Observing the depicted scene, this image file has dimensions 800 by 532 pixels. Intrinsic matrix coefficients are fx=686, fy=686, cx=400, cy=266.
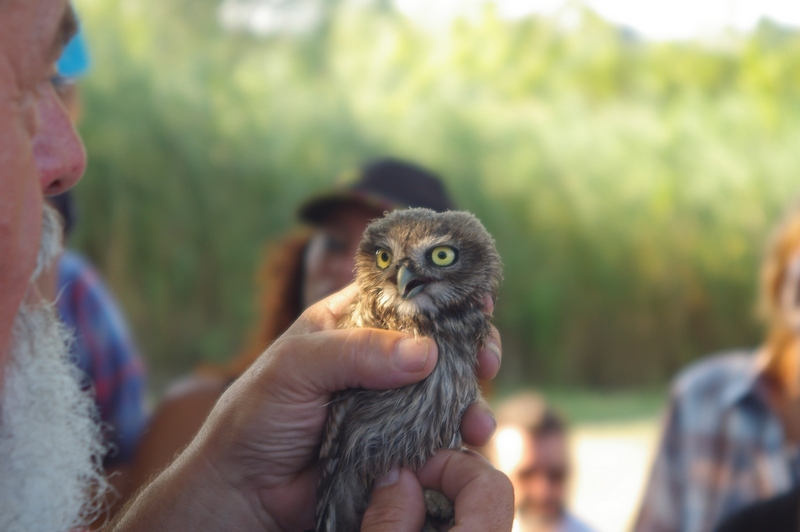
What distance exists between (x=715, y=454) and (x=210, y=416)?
9.46 feet

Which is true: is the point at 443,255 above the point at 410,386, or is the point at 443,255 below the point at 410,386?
above

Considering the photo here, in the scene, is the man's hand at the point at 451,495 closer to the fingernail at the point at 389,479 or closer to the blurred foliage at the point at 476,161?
the fingernail at the point at 389,479

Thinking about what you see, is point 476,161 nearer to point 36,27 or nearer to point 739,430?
point 739,430

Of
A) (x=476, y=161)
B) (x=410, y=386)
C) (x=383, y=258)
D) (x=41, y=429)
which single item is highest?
(x=476, y=161)

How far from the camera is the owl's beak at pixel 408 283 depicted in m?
1.33

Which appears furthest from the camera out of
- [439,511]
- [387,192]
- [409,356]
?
[387,192]

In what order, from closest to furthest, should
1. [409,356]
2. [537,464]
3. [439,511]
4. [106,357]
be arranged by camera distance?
[409,356], [439,511], [106,357], [537,464]

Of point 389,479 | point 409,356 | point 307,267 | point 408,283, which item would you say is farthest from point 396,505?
point 307,267

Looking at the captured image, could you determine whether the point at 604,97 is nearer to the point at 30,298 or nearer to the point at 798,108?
the point at 798,108

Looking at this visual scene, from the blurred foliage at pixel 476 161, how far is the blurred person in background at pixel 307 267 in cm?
178

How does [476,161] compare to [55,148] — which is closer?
[55,148]

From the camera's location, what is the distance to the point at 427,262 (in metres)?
1.38

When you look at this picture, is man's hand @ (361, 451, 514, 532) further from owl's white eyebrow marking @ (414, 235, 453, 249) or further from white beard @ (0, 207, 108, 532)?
Answer: white beard @ (0, 207, 108, 532)

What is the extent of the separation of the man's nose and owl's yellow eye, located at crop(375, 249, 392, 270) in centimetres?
65
